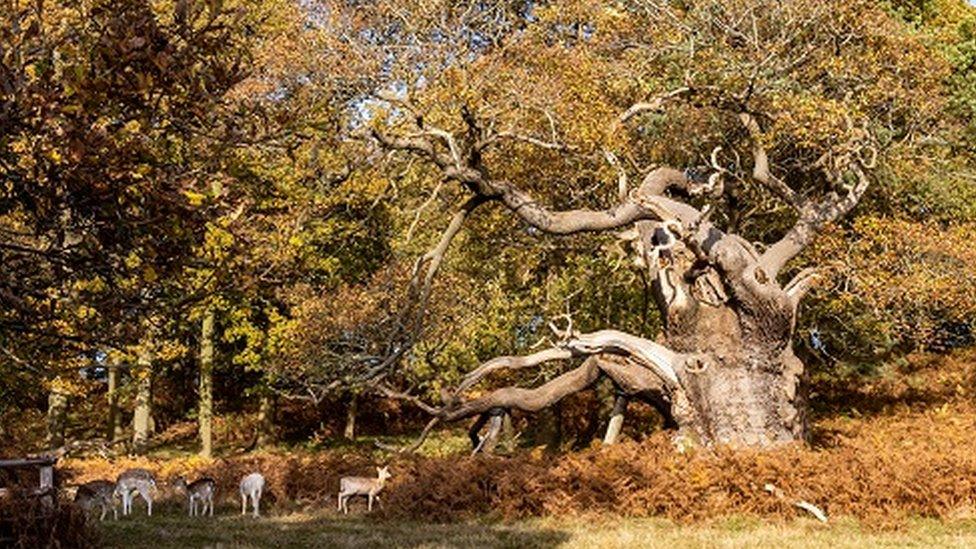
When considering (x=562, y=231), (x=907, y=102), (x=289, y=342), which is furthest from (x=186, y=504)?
(x=907, y=102)

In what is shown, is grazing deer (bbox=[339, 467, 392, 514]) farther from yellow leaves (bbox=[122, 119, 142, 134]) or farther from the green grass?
yellow leaves (bbox=[122, 119, 142, 134])

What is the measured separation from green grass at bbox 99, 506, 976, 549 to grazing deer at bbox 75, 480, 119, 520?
522mm

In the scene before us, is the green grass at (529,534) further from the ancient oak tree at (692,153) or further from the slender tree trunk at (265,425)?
the slender tree trunk at (265,425)

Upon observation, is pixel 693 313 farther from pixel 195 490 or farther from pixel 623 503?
pixel 195 490

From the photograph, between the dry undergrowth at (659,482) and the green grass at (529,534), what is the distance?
20.1 inches

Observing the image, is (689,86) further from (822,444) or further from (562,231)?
(822,444)

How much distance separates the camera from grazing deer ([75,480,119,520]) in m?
17.4

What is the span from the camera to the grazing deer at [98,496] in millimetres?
17406

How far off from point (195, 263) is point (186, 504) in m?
14.3

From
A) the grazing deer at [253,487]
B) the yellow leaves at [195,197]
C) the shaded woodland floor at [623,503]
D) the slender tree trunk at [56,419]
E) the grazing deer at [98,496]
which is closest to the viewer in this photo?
the yellow leaves at [195,197]

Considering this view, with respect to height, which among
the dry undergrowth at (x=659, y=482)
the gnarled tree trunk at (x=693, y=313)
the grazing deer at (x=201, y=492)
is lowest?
the grazing deer at (x=201, y=492)

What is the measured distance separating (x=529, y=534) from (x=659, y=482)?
2917mm

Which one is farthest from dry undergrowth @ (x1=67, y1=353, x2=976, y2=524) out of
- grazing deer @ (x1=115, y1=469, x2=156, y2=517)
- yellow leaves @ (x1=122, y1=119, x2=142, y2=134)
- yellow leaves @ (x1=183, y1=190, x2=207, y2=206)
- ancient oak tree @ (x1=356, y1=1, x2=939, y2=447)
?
yellow leaves @ (x1=183, y1=190, x2=207, y2=206)

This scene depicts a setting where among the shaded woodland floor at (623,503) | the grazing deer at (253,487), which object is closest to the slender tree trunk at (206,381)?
the shaded woodland floor at (623,503)
